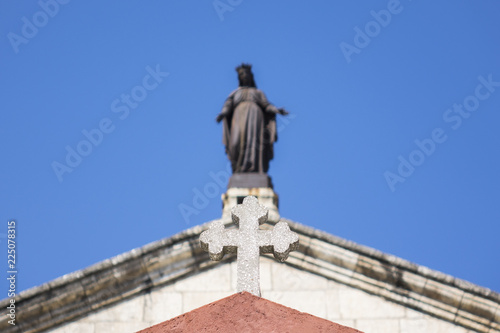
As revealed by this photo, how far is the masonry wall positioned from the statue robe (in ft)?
5.30

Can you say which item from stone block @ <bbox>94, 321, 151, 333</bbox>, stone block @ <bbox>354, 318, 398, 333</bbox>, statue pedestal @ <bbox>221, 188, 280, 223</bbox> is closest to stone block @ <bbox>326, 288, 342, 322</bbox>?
stone block @ <bbox>354, 318, 398, 333</bbox>

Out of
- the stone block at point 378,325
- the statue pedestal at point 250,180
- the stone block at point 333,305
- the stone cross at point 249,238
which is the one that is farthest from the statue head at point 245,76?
the stone cross at point 249,238

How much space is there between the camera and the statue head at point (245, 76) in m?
13.1

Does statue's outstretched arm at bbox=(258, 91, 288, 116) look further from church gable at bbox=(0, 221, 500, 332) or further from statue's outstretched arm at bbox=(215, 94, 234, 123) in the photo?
church gable at bbox=(0, 221, 500, 332)

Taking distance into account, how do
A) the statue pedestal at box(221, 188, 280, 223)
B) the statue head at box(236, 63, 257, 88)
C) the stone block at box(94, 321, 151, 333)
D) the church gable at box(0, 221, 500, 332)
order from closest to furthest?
1. the stone block at box(94, 321, 151, 333)
2. the church gable at box(0, 221, 500, 332)
3. the statue pedestal at box(221, 188, 280, 223)
4. the statue head at box(236, 63, 257, 88)

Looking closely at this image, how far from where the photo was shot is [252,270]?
248 inches

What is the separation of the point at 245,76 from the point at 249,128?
1.09 meters

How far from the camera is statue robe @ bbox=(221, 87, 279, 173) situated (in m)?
12.0

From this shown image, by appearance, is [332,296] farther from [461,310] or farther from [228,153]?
[228,153]

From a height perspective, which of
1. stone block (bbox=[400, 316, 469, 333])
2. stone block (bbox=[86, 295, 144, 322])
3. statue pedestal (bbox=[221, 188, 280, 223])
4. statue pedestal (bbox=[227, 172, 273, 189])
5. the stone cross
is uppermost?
statue pedestal (bbox=[227, 172, 273, 189])

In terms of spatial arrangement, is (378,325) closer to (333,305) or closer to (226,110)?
(333,305)

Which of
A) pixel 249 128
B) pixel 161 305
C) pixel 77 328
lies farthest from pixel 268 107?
pixel 77 328

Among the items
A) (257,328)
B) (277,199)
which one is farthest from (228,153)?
(257,328)

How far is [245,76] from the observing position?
42.9 ft
